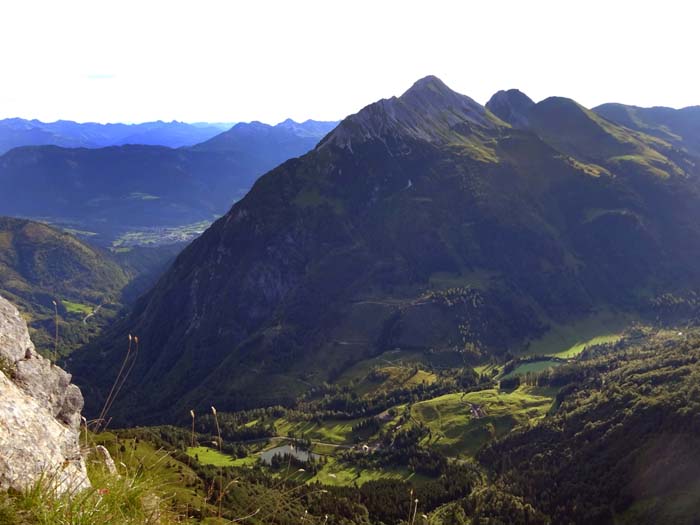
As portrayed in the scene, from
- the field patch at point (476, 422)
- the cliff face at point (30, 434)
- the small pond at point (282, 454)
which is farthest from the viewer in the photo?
the small pond at point (282, 454)

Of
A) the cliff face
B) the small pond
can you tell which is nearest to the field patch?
the small pond

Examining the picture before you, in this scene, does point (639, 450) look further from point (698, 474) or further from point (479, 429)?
point (479, 429)

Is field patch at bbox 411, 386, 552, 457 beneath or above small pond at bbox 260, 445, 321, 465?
above

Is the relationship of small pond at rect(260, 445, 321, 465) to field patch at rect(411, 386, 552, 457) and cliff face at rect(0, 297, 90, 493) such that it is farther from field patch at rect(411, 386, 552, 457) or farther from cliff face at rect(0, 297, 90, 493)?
cliff face at rect(0, 297, 90, 493)

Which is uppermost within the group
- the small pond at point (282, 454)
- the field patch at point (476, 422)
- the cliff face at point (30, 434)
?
the cliff face at point (30, 434)

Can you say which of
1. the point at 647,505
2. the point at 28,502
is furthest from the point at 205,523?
the point at 647,505

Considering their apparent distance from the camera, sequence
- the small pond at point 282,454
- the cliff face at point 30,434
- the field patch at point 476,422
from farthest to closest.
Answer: the small pond at point 282,454
the field patch at point 476,422
the cliff face at point 30,434

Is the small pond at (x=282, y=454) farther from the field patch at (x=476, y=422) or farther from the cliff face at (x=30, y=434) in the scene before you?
the cliff face at (x=30, y=434)

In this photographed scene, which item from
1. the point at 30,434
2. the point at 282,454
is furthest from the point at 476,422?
the point at 30,434

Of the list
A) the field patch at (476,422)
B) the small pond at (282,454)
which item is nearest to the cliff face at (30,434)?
the small pond at (282,454)
